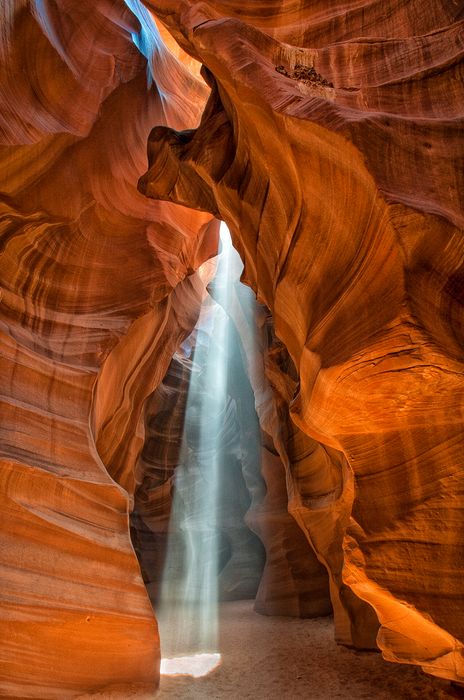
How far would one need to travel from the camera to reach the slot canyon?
11.7ft

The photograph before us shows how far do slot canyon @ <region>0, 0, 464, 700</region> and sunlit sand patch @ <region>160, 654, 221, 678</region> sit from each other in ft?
0.24

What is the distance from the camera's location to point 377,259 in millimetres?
3545

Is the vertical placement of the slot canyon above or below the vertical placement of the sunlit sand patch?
above

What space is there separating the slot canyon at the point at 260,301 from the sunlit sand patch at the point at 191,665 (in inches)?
2.8

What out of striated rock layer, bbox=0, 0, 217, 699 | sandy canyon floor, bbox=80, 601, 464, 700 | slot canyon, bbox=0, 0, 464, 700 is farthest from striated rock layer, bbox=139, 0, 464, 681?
striated rock layer, bbox=0, 0, 217, 699

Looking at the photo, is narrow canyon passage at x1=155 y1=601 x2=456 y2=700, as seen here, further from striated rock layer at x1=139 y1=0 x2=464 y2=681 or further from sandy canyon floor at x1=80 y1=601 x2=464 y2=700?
striated rock layer at x1=139 y1=0 x2=464 y2=681

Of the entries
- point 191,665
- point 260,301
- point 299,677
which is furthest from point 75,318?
point 299,677

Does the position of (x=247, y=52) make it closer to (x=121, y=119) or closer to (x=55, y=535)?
(x=121, y=119)

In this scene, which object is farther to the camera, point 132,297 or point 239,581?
point 239,581

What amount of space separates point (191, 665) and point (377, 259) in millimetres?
5367

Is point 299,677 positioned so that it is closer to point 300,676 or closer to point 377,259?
point 300,676

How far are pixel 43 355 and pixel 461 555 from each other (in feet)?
14.9

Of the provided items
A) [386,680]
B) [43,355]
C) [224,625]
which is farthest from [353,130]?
[224,625]

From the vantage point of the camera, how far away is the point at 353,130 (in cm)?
355
